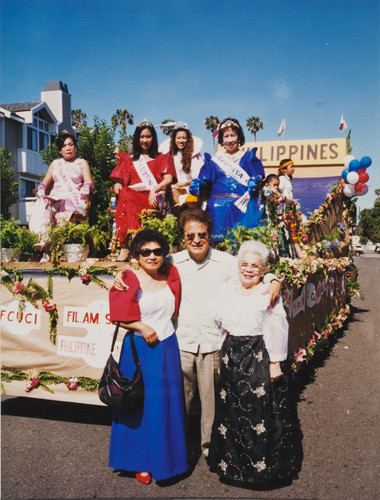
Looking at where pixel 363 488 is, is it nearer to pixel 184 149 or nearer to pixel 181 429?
pixel 181 429

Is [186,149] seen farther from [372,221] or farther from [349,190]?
[372,221]

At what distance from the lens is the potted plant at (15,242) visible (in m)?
4.79

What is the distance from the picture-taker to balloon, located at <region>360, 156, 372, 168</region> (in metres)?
8.79

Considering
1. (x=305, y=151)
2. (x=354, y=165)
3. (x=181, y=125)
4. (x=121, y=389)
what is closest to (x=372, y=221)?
(x=305, y=151)

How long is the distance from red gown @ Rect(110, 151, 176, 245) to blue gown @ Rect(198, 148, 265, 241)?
0.50m

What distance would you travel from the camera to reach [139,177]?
5320 millimetres

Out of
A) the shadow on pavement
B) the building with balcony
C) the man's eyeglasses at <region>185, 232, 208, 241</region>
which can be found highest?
the building with balcony

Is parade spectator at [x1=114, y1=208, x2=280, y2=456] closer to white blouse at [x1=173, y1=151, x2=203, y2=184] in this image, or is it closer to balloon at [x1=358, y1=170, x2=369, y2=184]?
white blouse at [x1=173, y1=151, x2=203, y2=184]

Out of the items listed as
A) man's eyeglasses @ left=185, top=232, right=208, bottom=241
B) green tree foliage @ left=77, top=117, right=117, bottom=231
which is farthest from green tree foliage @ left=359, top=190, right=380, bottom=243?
man's eyeglasses @ left=185, top=232, right=208, bottom=241

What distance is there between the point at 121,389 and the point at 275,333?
117 centimetres

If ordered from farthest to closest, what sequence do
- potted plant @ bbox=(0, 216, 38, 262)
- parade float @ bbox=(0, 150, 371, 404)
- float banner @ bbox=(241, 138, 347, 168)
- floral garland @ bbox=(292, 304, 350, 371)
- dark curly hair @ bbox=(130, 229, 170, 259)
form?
float banner @ bbox=(241, 138, 347, 168) < floral garland @ bbox=(292, 304, 350, 371) < potted plant @ bbox=(0, 216, 38, 262) < parade float @ bbox=(0, 150, 371, 404) < dark curly hair @ bbox=(130, 229, 170, 259)

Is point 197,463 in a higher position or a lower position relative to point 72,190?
lower

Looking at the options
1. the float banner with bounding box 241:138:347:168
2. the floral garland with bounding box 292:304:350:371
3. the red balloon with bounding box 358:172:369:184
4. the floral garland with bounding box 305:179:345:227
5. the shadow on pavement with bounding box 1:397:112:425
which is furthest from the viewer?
the float banner with bounding box 241:138:347:168

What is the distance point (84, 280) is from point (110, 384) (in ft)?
4.53
